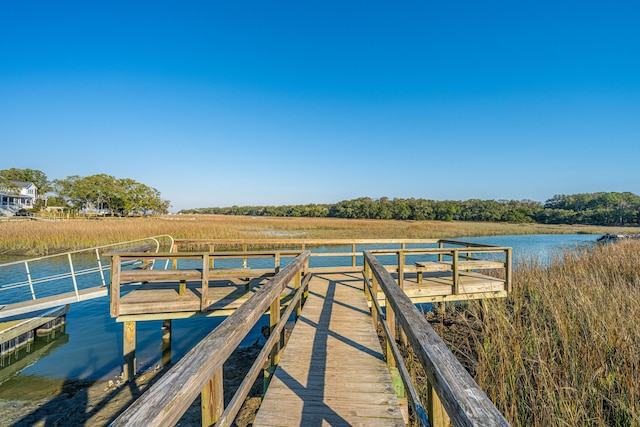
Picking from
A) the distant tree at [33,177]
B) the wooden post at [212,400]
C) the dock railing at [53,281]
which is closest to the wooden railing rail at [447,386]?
the wooden post at [212,400]

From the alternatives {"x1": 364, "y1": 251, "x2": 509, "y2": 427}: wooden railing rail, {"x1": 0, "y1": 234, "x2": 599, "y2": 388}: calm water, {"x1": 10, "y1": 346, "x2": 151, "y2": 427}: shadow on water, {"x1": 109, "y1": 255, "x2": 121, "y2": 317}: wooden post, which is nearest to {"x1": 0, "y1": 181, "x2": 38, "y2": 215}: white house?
{"x1": 0, "y1": 234, "x2": 599, "y2": 388}: calm water

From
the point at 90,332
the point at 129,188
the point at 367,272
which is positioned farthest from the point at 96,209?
the point at 367,272

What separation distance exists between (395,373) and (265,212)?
12000cm

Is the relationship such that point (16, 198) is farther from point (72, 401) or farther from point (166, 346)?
point (72, 401)

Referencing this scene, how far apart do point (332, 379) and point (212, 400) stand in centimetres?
173

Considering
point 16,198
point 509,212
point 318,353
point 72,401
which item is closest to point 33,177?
point 16,198

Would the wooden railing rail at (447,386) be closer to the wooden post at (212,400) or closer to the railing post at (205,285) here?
the wooden post at (212,400)

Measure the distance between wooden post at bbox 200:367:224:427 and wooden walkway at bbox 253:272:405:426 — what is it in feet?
3.01

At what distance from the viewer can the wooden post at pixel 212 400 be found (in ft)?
4.92

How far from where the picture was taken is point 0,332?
6.04m

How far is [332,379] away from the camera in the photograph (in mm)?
2980

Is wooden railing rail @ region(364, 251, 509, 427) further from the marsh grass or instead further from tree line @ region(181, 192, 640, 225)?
tree line @ region(181, 192, 640, 225)

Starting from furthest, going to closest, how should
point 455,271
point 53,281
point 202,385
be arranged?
point 53,281
point 455,271
point 202,385

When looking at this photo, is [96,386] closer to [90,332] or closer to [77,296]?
[77,296]
